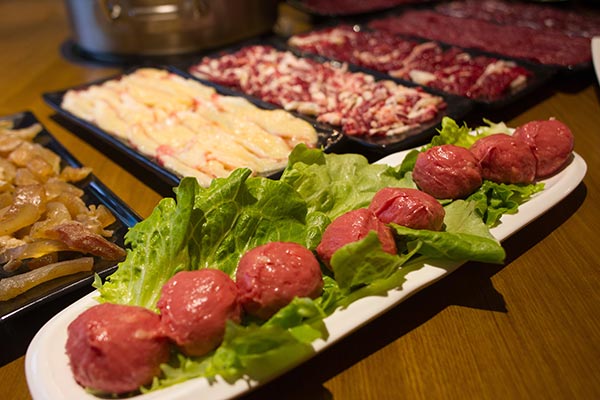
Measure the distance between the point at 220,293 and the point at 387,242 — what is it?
16.9 inches

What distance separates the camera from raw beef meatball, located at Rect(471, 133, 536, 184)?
5.19ft

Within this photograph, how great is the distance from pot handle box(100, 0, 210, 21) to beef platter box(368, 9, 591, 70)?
4.32ft

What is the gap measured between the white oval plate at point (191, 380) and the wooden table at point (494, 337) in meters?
0.13

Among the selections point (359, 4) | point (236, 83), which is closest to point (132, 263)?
point (236, 83)

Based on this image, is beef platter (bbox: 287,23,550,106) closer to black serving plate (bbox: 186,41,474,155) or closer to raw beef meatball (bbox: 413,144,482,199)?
black serving plate (bbox: 186,41,474,155)

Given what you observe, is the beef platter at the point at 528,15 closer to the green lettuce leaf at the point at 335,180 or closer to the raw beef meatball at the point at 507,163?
the raw beef meatball at the point at 507,163

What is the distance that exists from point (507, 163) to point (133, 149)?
54.8 inches

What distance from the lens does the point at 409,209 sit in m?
1.35

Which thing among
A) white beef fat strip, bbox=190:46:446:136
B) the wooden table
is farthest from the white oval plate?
white beef fat strip, bbox=190:46:446:136

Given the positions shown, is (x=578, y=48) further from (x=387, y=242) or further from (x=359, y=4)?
(x=387, y=242)

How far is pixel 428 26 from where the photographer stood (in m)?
3.65

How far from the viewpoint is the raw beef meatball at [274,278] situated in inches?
45.2

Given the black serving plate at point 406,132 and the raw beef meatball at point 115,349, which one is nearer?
the raw beef meatball at point 115,349

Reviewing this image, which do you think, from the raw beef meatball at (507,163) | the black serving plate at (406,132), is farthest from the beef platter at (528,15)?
the raw beef meatball at (507,163)
